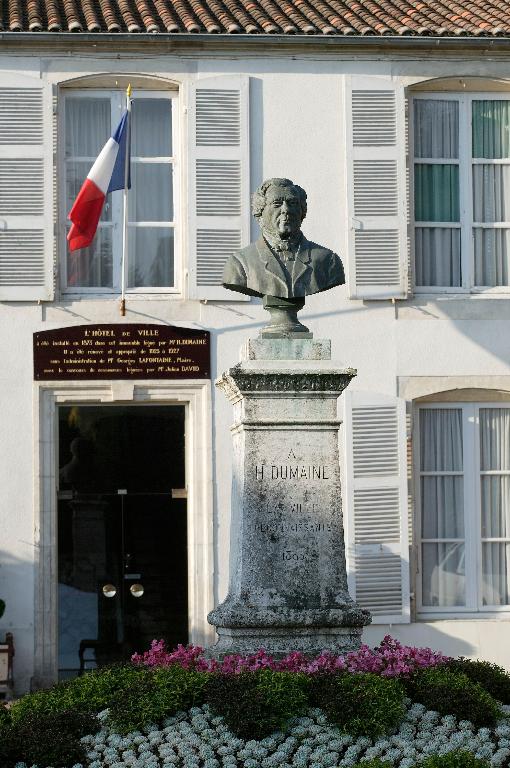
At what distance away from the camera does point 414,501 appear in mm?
14875

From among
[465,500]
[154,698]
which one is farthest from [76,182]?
[154,698]

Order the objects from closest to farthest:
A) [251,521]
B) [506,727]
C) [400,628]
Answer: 1. [506,727]
2. [251,521]
3. [400,628]

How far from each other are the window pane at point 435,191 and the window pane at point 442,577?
10.1 feet

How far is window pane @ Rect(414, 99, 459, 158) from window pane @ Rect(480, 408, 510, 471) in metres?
2.46

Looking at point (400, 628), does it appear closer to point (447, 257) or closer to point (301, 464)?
point (447, 257)

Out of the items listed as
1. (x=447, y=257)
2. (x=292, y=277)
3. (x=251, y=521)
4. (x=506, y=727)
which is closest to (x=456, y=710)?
(x=506, y=727)

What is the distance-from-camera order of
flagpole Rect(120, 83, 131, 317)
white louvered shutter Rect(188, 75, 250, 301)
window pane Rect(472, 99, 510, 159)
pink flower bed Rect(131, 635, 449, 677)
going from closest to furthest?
pink flower bed Rect(131, 635, 449, 677) < flagpole Rect(120, 83, 131, 317) < white louvered shutter Rect(188, 75, 250, 301) < window pane Rect(472, 99, 510, 159)

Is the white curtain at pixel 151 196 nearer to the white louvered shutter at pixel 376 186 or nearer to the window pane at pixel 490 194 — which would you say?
the white louvered shutter at pixel 376 186

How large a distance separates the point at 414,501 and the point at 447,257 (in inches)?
91.3

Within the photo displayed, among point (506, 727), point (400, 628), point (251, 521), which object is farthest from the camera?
point (400, 628)

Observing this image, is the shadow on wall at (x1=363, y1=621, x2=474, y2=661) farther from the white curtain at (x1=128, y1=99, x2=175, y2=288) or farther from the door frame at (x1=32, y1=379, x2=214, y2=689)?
the white curtain at (x1=128, y1=99, x2=175, y2=288)

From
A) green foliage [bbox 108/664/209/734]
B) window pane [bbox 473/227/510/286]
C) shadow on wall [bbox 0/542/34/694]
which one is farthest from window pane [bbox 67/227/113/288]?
green foliage [bbox 108/664/209/734]

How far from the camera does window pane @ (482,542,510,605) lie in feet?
49.2

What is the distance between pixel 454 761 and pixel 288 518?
240 centimetres
